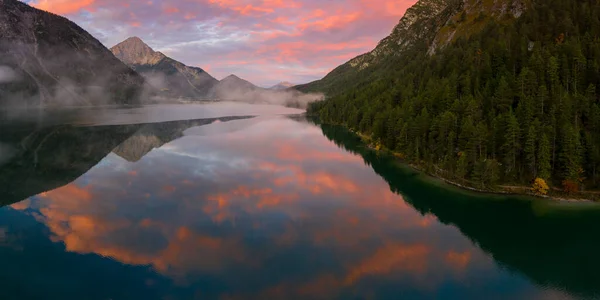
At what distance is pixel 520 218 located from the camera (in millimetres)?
57812

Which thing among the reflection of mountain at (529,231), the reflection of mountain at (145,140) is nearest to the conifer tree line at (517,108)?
the reflection of mountain at (529,231)

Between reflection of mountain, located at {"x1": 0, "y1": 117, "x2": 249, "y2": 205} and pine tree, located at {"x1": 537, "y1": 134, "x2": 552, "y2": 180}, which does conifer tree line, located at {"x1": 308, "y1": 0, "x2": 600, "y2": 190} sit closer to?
pine tree, located at {"x1": 537, "y1": 134, "x2": 552, "y2": 180}

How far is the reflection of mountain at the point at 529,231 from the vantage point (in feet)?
137

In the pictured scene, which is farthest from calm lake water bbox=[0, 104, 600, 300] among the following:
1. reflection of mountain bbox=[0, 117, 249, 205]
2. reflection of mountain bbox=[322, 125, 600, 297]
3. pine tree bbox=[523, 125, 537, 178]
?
pine tree bbox=[523, 125, 537, 178]

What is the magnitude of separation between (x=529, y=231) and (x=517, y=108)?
1536 inches

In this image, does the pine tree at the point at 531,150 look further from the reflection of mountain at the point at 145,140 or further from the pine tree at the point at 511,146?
the reflection of mountain at the point at 145,140

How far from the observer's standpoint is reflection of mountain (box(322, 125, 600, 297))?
137ft

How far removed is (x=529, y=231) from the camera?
174ft

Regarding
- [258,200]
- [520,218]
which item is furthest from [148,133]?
[520,218]

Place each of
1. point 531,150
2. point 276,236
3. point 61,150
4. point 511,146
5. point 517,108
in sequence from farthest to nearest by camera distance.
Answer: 1. point 61,150
2. point 517,108
3. point 511,146
4. point 531,150
5. point 276,236

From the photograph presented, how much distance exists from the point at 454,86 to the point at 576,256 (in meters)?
74.5

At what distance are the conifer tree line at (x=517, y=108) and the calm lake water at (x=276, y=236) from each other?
28.9ft

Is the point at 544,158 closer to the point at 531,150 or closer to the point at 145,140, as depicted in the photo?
the point at 531,150

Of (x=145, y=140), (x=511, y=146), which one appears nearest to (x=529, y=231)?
(x=511, y=146)
